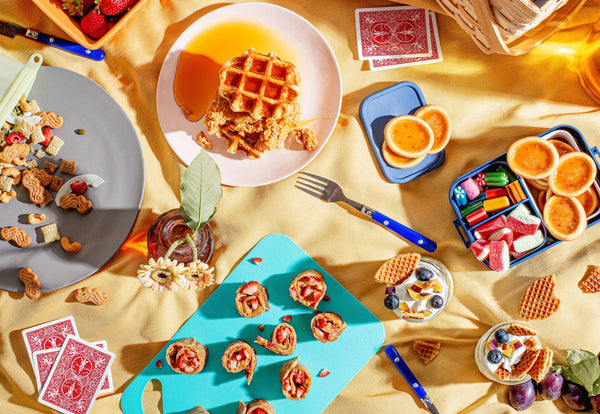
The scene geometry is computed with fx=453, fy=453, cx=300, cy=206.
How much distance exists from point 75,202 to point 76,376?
97 centimetres

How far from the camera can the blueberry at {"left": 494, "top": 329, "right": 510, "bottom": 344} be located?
229cm

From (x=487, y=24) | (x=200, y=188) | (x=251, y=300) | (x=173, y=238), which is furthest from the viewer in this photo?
(x=251, y=300)

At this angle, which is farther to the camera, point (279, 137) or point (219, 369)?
point (219, 369)

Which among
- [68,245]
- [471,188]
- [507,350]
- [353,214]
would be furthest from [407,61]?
[68,245]

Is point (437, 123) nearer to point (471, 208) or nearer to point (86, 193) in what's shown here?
point (471, 208)

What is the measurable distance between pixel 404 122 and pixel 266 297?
1198mm

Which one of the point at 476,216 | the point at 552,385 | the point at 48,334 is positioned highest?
the point at 48,334

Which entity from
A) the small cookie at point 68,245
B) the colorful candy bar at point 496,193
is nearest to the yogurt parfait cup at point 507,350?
the colorful candy bar at point 496,193

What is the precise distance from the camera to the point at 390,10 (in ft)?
8.16

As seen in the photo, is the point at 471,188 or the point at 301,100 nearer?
the point at 471,188

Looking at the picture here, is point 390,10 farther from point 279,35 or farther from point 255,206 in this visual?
point 255,206

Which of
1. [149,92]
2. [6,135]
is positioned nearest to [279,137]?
[149,92]

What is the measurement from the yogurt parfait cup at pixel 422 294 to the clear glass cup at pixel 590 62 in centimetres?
126

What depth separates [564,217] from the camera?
2.28 metres
